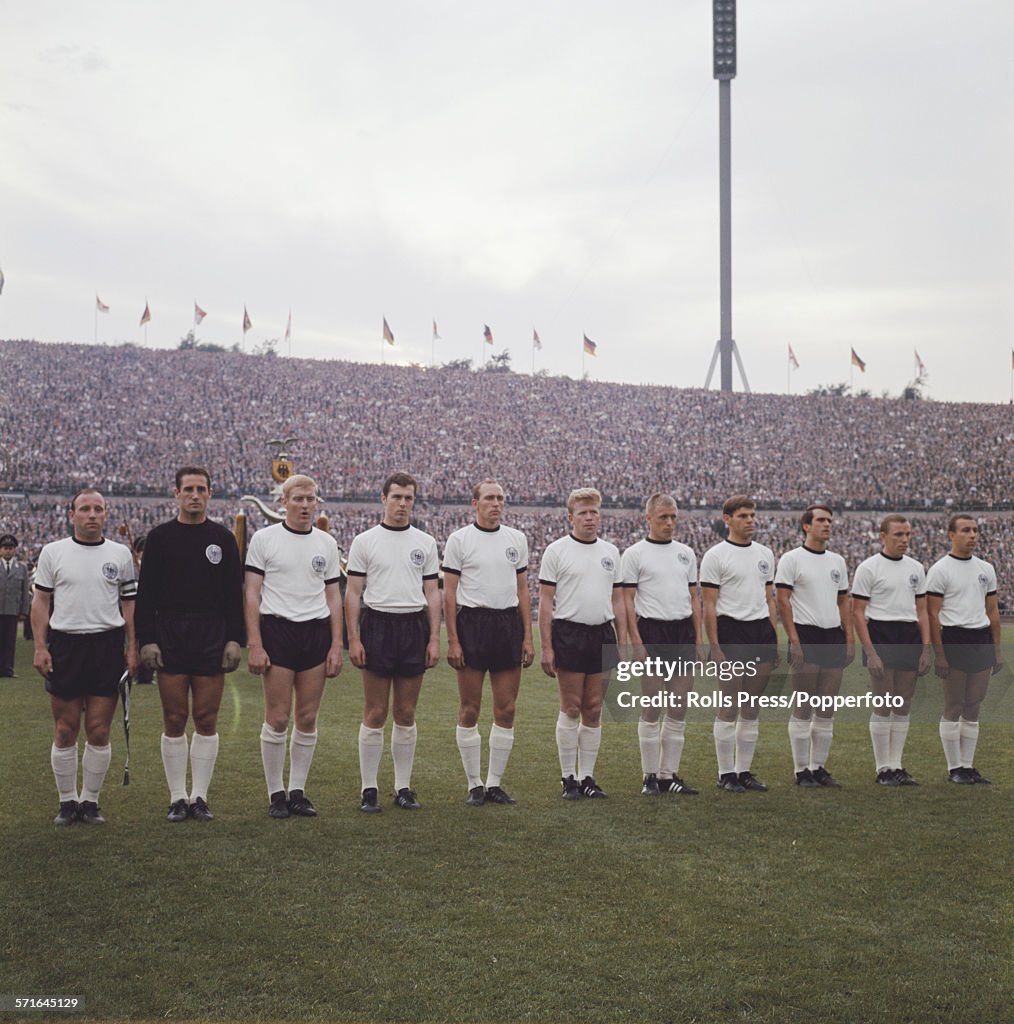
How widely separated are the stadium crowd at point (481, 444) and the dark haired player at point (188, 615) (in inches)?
945

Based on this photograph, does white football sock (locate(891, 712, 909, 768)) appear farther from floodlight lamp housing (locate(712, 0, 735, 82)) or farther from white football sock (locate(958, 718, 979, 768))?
floodlight lamp housing (locate(712, 0, 735, 82))

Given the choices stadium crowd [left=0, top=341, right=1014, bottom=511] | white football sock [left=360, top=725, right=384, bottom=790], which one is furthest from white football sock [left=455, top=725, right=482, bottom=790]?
stadium crowd [left=0, top=341, right=1014, bottom=511]

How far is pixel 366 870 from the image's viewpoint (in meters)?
4.92

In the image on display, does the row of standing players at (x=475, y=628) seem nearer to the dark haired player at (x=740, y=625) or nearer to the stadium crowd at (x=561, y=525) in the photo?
the dark haired player at (x=740, y=625)

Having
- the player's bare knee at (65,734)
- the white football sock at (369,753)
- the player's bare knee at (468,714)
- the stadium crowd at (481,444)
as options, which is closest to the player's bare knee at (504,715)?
the player's bare knee at (468,714)

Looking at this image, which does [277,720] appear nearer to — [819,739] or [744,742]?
[744,742]

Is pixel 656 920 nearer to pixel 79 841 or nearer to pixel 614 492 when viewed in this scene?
pixel 79 841

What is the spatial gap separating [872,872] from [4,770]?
5519 mm

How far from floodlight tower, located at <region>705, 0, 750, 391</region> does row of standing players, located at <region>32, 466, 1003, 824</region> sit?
44200 mm

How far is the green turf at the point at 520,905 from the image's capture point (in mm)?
3539

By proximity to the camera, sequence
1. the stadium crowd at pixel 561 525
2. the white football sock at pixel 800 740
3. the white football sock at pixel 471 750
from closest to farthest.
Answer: the white football sock at pixel 471 750, the white football sock at pixel 800 740, the stadium crowd at pixel 561 525

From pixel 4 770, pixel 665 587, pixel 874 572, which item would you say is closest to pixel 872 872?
pixel 665 587

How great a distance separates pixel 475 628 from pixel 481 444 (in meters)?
32.3

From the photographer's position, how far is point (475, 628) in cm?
631
